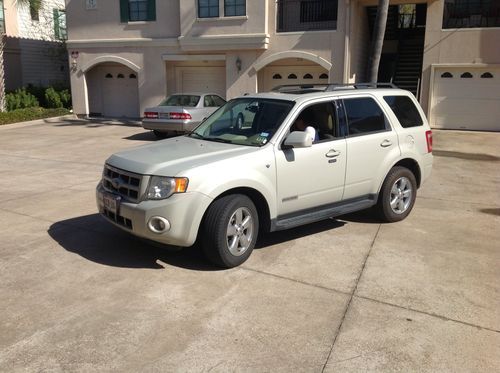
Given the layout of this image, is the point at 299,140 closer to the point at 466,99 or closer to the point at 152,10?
the point at 466,99

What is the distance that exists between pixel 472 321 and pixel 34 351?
3.33 metres

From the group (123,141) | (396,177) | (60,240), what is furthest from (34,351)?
(123,141)

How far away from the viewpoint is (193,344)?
11.8 feet

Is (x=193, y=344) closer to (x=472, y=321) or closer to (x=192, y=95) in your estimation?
(x=472, y=321)

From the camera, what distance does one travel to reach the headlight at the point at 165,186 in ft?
15.0

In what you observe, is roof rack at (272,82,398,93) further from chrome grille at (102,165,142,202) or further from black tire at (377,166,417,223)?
chrome grille at (102,165,142,202)

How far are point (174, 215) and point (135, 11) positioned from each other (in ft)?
59.0

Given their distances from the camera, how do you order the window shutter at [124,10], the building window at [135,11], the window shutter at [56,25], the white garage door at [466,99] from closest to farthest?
the white garage door at [466,99], the building window at [135,11], the window shutter at [124,10], the window shutter at [56,25]

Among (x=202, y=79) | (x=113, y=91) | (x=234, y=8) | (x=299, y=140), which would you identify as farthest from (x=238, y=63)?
(x=299, y=140)

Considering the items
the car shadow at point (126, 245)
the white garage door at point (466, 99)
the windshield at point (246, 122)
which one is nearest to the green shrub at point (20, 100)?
the white garage door at point (466, 99)

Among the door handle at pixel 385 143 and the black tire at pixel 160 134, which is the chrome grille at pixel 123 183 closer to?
the door handle at pixel 385 143

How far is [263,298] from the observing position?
4332mm

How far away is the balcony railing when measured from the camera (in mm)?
18797

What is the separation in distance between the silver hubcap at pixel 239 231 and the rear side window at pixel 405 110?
273 cm
